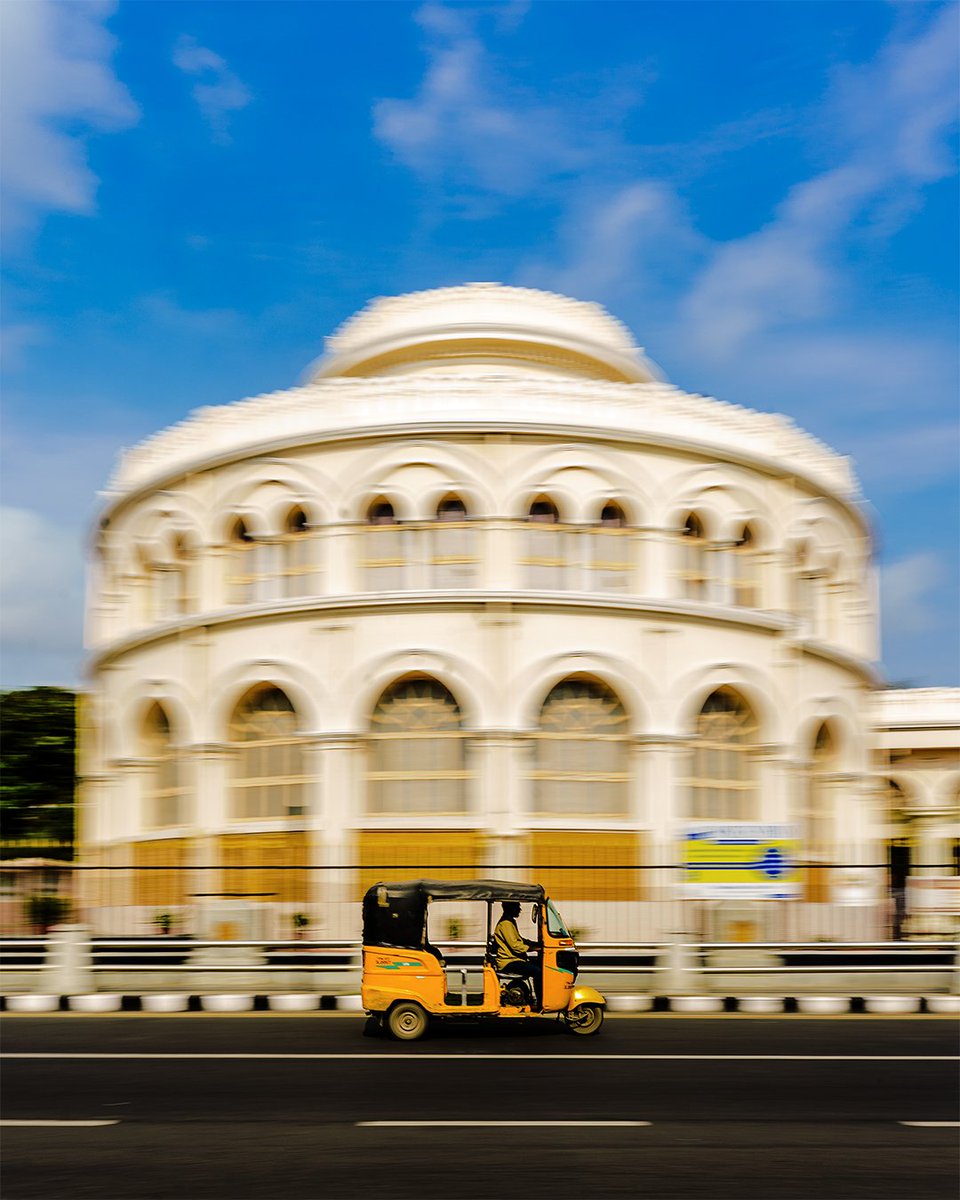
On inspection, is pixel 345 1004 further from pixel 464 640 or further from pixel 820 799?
pixel 820 799

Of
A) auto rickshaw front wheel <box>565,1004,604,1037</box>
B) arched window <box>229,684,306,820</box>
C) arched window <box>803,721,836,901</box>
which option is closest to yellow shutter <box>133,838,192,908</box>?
arched window <box>229,684,306,820</box>

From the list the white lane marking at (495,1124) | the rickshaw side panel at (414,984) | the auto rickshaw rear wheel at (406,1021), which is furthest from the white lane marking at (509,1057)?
the white lane marking at (495,1124)

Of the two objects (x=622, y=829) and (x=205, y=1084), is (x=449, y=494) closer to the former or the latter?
(x=622, y=829)

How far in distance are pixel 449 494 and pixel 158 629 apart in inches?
256

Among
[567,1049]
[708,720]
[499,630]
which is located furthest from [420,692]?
[567,1049]

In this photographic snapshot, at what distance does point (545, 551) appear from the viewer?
2728 centimetres

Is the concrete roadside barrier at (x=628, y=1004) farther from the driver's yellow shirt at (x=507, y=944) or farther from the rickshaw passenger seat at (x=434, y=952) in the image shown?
the rickshaw passenger seat at (x=434, y=952)

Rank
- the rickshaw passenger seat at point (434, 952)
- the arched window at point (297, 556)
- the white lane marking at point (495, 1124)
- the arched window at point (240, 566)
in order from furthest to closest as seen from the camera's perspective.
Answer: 1. the arched window at point (240, 566)
2. the arched window at point (297, 556)
3. the rickshaw passenger seat at point (434, 952)
4. the white lane marking at point (495, 1124)

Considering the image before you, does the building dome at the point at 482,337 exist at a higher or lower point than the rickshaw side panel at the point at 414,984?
higher

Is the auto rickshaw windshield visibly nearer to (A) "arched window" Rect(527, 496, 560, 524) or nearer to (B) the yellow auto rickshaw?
(B) the yellow auto rickshaw

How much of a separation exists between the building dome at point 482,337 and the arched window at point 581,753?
7.59 metres

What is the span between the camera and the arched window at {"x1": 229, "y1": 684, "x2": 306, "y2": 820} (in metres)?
26.8

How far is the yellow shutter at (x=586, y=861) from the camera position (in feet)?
80.3

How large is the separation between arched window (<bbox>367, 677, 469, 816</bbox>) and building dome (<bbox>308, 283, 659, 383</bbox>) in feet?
24.3
